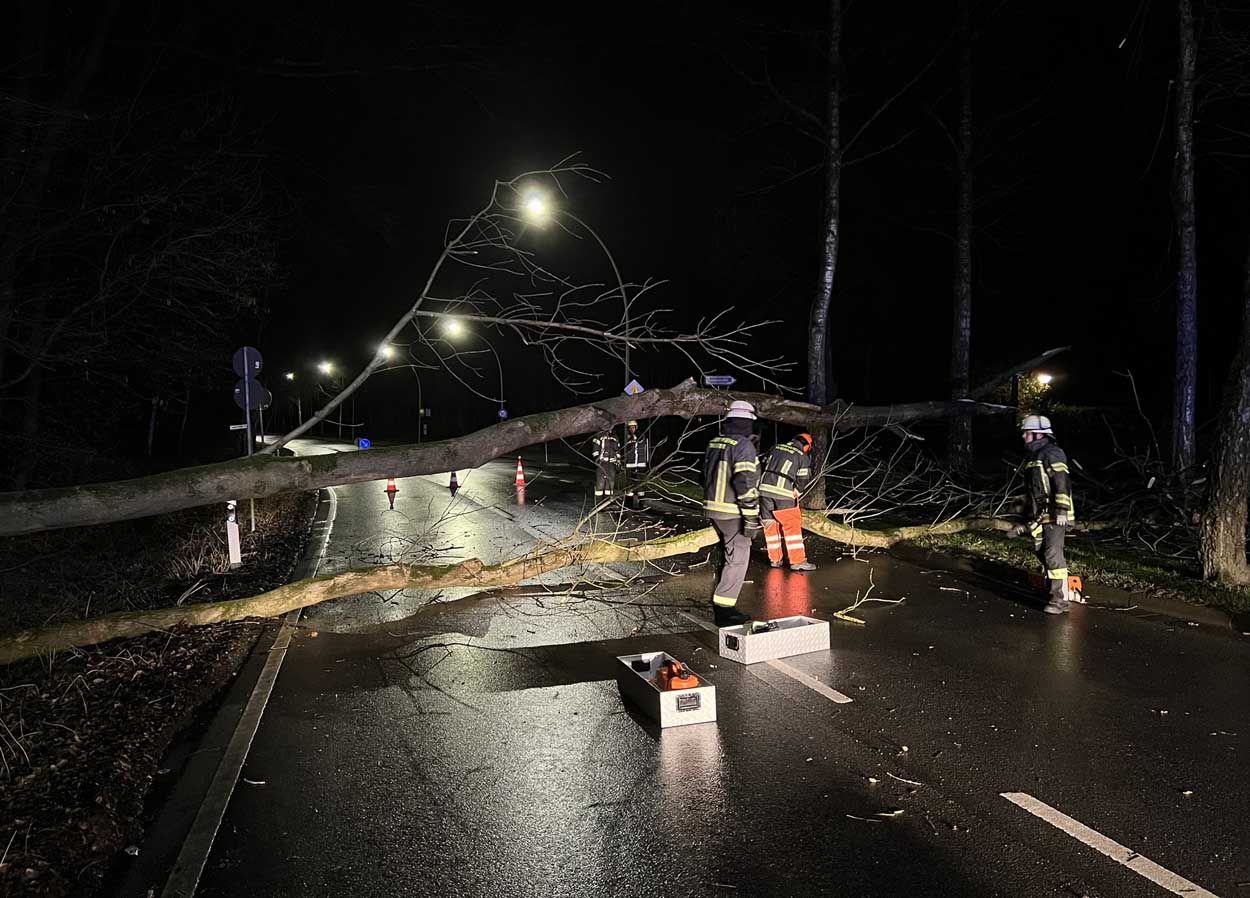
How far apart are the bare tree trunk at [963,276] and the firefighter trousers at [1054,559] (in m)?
8.48

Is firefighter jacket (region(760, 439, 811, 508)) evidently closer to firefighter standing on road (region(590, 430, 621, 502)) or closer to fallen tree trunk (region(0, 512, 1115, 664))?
fallen tree trunk (region(0, 512, 1115, 664))

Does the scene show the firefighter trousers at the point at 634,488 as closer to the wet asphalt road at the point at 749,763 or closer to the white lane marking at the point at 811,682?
the wet asphalt road at the point at 749,763

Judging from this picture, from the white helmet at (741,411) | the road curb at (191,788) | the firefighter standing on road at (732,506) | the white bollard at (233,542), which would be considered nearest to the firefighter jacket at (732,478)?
the firefighter standing on road at (732,506)

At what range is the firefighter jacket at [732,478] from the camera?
7.14 m

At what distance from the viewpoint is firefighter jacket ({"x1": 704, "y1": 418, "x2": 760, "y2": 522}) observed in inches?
281

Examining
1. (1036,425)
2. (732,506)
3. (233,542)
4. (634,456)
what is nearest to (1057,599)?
(1036,425)

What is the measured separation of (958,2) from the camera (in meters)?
15.0

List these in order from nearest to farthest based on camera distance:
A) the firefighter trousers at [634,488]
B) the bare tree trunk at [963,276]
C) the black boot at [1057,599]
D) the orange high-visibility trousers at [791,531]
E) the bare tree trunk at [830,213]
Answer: the black boot at [1057,599], the firefighter trousers at [634,488], the orange high-visibility trousers at [791,531], the bare tree trunk at [830,213], the bare tree trunk at [963,276]

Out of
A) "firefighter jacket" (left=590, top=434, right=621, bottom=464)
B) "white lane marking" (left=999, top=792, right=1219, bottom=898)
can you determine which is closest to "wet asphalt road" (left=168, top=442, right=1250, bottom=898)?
"white lane marking" (left=999, top=792, right=1219, bottom=898)

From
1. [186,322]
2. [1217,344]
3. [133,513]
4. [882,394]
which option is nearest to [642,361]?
[882,394]

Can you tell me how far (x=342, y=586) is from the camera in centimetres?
723

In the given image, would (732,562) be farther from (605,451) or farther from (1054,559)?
(605,451)

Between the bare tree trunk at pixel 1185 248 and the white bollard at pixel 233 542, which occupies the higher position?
the bare tree trunk at pixel 1185 248

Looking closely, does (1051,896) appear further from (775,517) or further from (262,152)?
(262,152)
